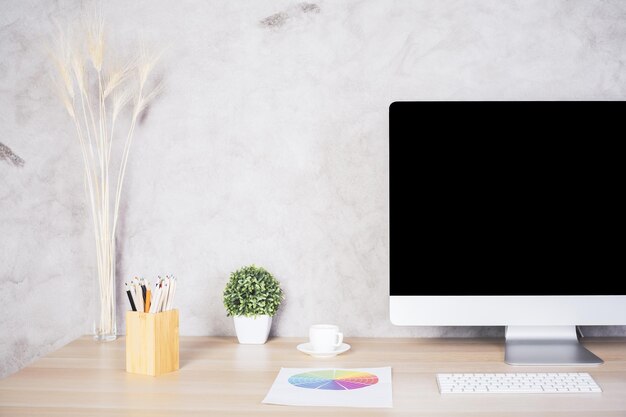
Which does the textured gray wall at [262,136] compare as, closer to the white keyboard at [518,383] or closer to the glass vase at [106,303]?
the glass vase at [106,303]

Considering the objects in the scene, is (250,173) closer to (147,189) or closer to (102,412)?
(147,189)

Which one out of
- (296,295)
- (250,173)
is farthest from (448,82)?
(296,295)

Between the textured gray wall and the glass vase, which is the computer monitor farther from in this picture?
the glass vase

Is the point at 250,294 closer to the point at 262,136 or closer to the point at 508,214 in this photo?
the point at 262,136

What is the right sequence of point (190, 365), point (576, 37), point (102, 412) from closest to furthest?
point (102, 412) < point (190, 365) < point (576, 37)

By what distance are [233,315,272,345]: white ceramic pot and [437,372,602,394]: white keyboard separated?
0.48m

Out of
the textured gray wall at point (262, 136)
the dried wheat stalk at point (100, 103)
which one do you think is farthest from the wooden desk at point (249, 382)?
the dried wheat stalk at point (100, 103)

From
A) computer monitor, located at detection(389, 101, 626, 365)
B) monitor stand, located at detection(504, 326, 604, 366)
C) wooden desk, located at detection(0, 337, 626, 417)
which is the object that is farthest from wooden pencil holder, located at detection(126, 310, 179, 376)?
monitor stand, located at detection(504, 326, 604, 366)

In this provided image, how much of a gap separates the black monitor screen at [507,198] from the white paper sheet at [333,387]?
0.71ft

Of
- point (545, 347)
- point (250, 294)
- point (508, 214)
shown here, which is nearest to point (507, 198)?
point (508, 214)

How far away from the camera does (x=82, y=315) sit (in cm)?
156

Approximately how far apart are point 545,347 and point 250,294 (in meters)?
0.70

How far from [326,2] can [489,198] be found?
69 centimetres

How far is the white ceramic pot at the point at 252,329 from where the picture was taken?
4.63 feet
